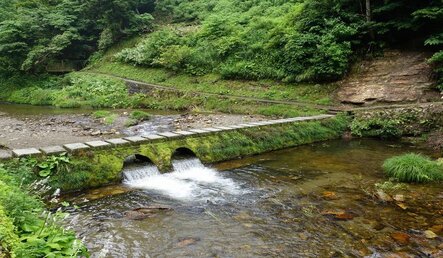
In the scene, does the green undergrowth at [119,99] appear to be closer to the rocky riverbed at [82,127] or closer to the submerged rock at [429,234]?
the rocky riverbed at [82,127]

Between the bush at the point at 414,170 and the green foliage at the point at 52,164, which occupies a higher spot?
the green foliage at the point at 52,164

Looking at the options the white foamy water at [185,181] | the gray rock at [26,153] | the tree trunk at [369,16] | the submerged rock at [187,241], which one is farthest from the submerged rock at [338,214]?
the tree trunk at [369,16]

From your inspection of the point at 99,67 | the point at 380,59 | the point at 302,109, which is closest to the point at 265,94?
the point at 302,109

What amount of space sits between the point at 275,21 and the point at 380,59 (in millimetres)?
9821

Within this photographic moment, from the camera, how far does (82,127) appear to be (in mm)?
15414

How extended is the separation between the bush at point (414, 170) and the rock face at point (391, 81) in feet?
23.1

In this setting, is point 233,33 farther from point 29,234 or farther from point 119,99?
point 29,234

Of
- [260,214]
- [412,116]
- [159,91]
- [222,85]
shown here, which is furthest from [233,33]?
[260,214]

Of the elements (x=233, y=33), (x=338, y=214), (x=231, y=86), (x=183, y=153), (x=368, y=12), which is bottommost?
(x=338, y=214)

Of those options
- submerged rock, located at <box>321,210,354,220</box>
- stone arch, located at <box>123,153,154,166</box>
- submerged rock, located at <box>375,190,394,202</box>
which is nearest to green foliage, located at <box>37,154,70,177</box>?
stone arch, located at <box>123,153,154,166</box>

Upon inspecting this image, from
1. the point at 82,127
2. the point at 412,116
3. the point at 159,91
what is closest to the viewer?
the point at 412,116

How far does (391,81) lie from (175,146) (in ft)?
36.8

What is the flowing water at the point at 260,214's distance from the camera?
5004 millimetres

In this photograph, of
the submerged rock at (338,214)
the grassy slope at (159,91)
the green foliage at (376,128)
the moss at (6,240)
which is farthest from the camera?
the grassy slope at (159,91)
